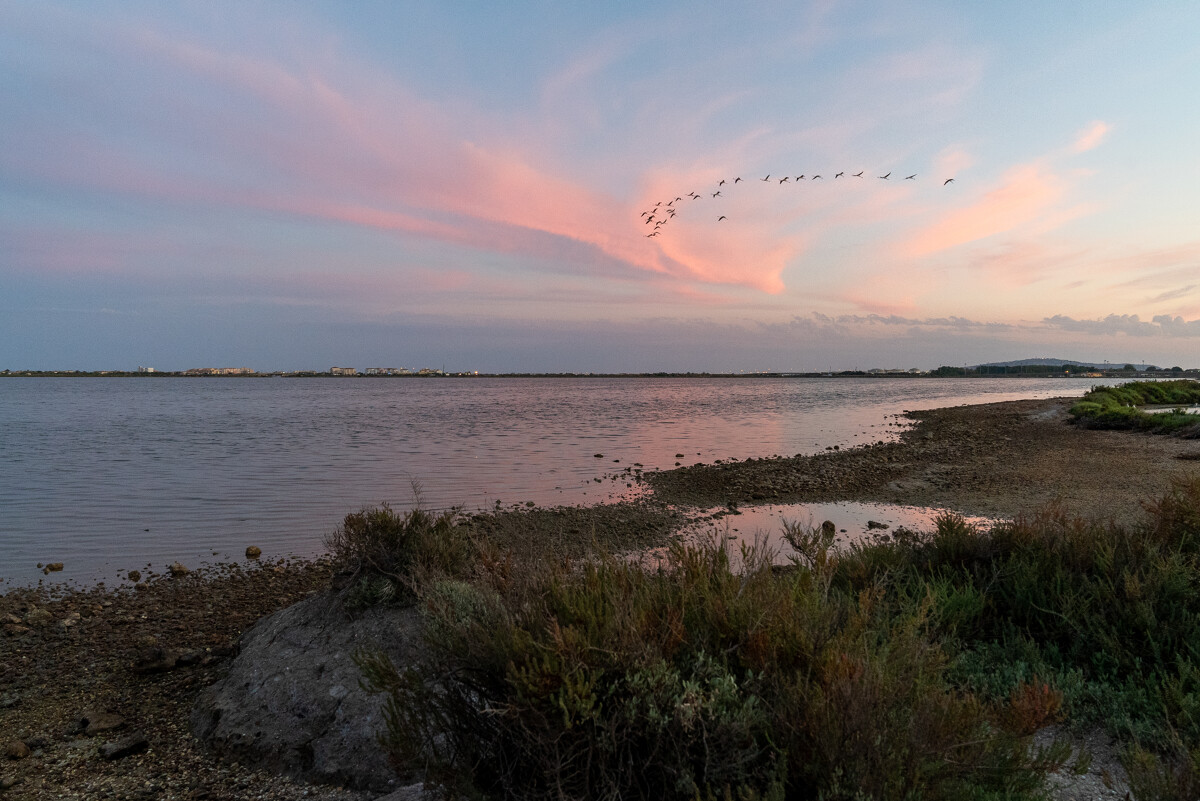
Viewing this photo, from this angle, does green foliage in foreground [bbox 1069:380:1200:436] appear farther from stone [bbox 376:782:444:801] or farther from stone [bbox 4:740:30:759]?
stone [bbox 4:740:30:759]

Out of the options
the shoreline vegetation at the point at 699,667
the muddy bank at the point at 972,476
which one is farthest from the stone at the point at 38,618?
the muddy bank at the point at 972,476

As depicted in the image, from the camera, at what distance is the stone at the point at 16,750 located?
15.0 feet

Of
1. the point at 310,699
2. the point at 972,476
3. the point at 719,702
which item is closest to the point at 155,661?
the point at 310,699

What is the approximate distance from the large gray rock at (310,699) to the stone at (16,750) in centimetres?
107

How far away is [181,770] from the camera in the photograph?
4.48m

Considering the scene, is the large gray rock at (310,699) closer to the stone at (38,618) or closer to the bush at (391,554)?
the bush at (391,554)

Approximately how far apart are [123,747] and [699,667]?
4584 millimetres

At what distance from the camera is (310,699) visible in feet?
16.2

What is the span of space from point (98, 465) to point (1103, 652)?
81.0 ft

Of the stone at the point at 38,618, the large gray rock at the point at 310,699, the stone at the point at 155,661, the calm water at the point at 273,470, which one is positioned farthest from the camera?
the calm water at the point at 273,470

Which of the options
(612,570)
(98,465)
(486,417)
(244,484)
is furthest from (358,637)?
(486,417)

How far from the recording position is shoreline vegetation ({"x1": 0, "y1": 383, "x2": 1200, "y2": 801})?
2684mm

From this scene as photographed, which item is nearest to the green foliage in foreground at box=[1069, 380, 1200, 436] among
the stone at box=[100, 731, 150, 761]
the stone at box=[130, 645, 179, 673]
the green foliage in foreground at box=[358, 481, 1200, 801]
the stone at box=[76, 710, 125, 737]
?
the green foliage in foreground at box=[358, 481, 1200, 801]

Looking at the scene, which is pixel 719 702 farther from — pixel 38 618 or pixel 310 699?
pixel 38 618
